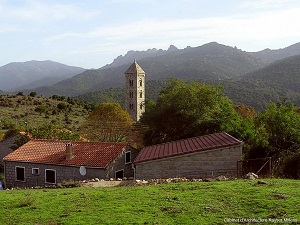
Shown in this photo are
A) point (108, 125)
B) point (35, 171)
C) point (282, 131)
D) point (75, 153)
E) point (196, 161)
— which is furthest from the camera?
point (108, 125)

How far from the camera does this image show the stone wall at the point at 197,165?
61.6 ft

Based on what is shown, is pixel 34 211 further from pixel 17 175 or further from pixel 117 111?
pixel 117 111

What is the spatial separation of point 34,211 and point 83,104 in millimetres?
75280

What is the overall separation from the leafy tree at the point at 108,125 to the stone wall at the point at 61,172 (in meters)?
18.5

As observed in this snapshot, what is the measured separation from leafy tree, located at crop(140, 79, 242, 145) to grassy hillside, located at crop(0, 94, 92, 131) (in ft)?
99.0

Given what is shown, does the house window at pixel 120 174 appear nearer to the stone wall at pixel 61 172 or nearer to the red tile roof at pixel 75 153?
the stone wall at pixel 61 172

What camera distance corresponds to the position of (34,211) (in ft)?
39.5

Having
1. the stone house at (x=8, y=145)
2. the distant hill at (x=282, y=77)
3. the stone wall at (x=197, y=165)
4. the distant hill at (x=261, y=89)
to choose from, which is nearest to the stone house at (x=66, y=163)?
the stone wall at (x=197, y=165)

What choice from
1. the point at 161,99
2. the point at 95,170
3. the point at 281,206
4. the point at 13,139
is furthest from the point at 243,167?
the point at 13,139

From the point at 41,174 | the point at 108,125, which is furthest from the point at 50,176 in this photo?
the point at 108,125

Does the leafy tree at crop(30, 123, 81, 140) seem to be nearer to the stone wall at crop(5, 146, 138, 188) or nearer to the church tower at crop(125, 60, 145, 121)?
the stone wall at crop(5, 146, 138, 188)

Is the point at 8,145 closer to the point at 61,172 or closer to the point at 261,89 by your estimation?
the point at 61,172

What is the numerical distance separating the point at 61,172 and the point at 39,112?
162 feet

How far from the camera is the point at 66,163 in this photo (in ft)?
85.8
